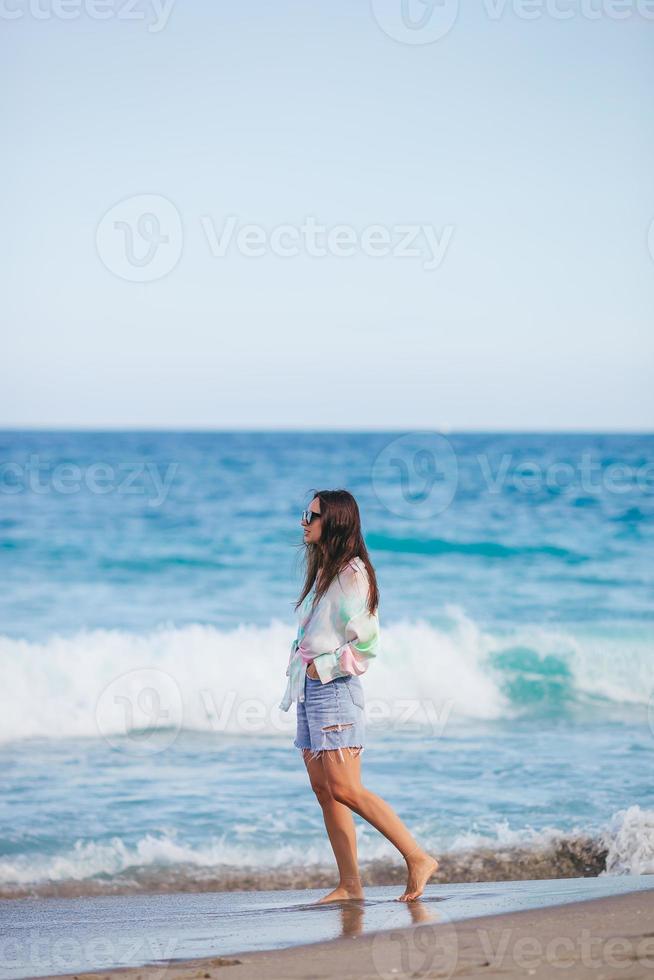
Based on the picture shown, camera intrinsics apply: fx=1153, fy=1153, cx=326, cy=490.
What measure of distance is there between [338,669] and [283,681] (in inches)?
253

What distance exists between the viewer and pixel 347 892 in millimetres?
4637

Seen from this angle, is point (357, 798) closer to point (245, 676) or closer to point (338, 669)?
point (338, 669)

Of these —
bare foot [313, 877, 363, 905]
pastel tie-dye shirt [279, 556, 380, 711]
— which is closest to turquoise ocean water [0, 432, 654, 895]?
pastel tie-dye shirt [279, 556, 380, 711]

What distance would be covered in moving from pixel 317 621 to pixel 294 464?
2568cm

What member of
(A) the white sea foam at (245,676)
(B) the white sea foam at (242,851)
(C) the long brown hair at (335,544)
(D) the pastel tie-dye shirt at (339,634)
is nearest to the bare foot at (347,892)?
(D) the pastel tie-dye shirt at (339,634)

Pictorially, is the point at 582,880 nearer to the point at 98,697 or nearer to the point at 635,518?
the point at 98,697

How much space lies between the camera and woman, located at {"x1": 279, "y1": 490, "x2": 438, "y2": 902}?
4449 millimetres

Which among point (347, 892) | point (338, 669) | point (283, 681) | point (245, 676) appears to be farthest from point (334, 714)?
point (245, 676)

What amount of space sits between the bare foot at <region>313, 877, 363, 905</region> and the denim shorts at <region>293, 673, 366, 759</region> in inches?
22.2

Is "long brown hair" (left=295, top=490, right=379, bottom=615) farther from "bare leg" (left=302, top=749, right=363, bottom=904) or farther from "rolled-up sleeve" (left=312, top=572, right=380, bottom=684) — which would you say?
"bare leg" (left=302, top=749, right=363, bottom=904)

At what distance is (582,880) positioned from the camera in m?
5.09

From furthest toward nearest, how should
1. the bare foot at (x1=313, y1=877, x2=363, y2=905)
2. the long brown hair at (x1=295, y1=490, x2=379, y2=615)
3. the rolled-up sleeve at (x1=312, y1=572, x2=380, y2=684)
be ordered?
1. the bare foot at (x1=313, y1=877, x2=363, y2=905)
2. the long brown hair at (x1=295, y1=490, x2=379, y2=615)
3. the rolled-up sleeve at (x1=312, y1=572, x2=380, y2=684)

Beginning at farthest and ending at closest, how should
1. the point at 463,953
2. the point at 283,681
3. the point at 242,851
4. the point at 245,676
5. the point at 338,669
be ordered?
the point at 245,676 → the point at 283,681 → the point at 242,851 → the point at 338,669 → the point at 463,953

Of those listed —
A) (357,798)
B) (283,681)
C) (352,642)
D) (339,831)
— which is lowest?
(339,831)
